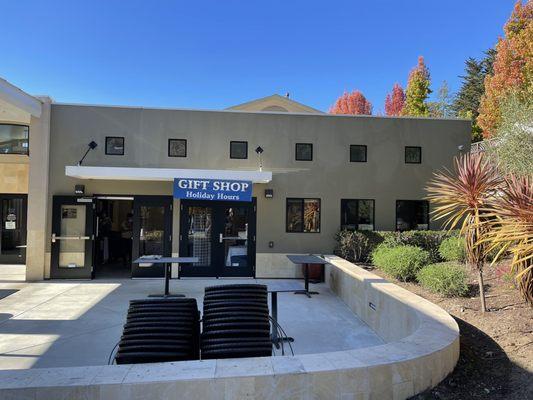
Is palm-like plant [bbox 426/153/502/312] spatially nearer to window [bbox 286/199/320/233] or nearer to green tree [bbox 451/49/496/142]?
window [bbox 286/199/320/233]

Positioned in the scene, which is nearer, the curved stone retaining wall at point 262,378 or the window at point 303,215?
the curved stone retaining wall at point 262,378

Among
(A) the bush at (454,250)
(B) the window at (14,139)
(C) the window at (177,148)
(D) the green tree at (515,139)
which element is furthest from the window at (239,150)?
(B) the window at (14,139)

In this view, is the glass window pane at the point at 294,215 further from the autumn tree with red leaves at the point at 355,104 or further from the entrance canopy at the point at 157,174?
the autumn tree with red leaves at the point at 355,104

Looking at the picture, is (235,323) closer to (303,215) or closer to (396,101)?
(303,215)

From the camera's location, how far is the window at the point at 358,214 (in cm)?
1243

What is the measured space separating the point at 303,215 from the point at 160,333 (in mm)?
8862

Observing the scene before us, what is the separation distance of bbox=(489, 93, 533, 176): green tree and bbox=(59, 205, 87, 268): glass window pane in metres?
11.0

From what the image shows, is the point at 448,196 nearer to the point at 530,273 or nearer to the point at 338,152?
the point at 530,273

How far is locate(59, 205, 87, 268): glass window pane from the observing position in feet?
38.0

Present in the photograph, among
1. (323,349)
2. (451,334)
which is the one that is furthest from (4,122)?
(451,334)

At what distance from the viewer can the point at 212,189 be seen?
11156mm

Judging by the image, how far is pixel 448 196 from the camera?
674cm

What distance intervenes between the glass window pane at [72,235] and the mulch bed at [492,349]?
9.26m

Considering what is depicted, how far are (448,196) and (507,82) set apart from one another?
1466 centimetres
